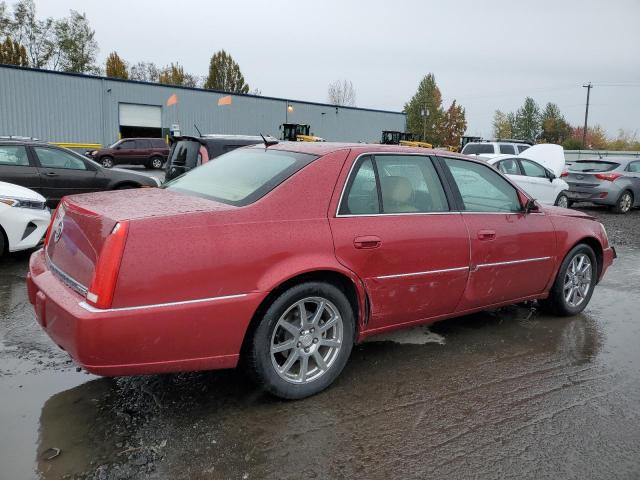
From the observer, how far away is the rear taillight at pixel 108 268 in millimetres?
2568

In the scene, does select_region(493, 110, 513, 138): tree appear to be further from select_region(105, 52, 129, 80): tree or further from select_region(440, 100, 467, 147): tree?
select_region(105, 52, 129, 80): tree

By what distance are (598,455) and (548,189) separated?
10924 mm

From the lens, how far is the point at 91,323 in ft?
8.31

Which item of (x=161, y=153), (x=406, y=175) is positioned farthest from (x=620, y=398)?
(x=161, y=153)

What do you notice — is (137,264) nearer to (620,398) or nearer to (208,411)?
(208,411)

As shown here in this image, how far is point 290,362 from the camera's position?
3.20 metres

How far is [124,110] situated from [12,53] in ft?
74.6

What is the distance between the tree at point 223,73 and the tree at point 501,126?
4278 centimetres

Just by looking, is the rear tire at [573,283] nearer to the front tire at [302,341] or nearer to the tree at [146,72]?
the front tire at [302,341]

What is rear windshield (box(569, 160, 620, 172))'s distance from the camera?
1445 centimetres

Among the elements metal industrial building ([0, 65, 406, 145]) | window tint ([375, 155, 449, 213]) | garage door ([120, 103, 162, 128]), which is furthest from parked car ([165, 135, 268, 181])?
garage door ([120, 103, 162, 128])

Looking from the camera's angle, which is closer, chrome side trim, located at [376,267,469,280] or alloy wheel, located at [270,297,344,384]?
alloy wheel, located at [270,297,344,384]

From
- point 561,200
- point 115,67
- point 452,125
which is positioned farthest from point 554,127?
point 561,200

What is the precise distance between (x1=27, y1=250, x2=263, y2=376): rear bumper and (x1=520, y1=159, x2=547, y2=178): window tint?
36.3 feet
